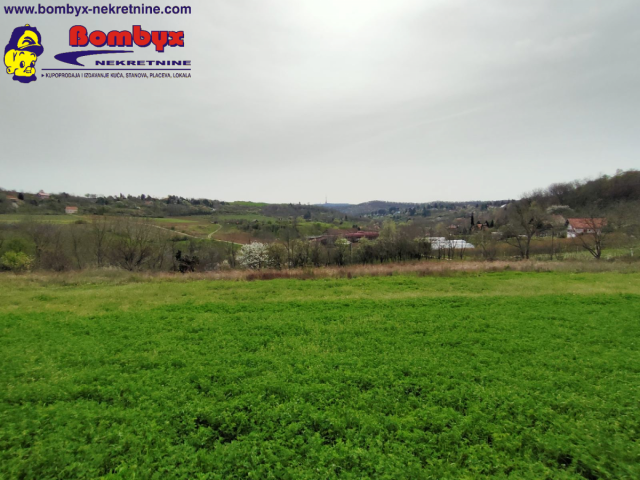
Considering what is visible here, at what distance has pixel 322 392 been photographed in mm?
6203

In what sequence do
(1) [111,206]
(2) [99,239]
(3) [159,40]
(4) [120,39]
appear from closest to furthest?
(4) [120,39], (3) [159,40], (2) [99,239], (1) [111,206]

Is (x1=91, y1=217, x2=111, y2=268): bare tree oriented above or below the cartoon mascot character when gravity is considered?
below

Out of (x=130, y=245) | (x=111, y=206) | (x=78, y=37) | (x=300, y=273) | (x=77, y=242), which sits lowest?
(x=300, y=273)

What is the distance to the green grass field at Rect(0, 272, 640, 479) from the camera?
444 centimetres

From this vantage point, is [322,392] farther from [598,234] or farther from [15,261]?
[598,234]

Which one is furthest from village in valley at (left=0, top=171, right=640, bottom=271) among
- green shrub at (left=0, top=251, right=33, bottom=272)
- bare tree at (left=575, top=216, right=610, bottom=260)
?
green shrub at (left=0, top=251, right=33, bottom=272)

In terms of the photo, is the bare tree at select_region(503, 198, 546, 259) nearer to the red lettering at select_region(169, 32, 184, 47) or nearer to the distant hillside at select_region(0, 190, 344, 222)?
the red lettering at select_region(169, 32, 184, 47)

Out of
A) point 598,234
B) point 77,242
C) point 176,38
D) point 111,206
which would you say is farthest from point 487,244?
point 111,206

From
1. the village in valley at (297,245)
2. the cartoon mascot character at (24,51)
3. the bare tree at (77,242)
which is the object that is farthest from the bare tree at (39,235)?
the cartoon mascot character at (24,51)

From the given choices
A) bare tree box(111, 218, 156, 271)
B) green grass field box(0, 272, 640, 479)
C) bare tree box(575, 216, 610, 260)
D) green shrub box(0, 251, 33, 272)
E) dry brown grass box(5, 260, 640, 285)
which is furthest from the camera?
bare tree box(111, 218, 156, 271)

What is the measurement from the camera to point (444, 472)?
4.25 metres

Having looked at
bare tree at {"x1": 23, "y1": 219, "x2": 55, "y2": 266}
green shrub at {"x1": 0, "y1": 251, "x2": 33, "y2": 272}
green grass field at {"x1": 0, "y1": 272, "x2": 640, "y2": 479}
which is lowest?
green shrub at {"x1": 0, "y1": 251, "x2": 33, "y2": 272}

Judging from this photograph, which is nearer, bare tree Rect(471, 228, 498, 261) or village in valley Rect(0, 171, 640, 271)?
village in valley Rect(0, 171, 640, 271)

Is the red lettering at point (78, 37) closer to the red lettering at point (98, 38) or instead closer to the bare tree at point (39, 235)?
the red lettering at point (98, 38)
